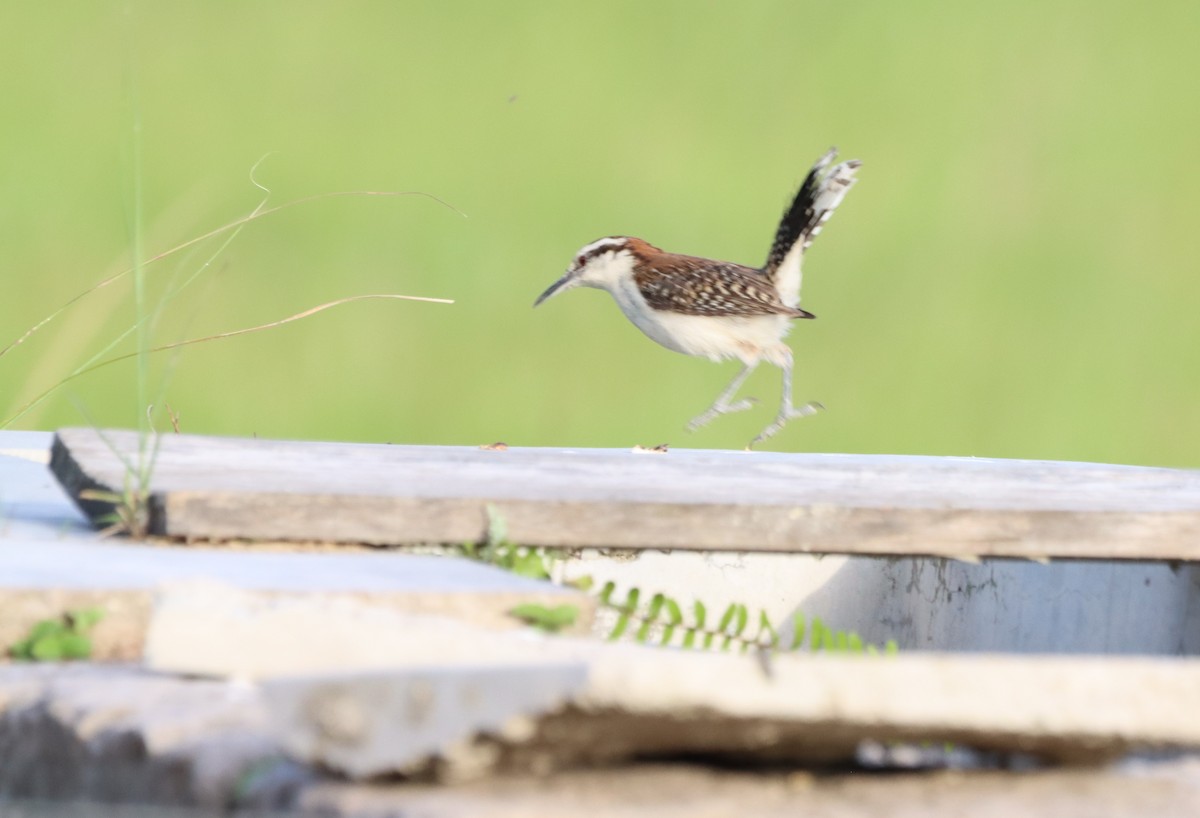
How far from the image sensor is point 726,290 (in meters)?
6.03

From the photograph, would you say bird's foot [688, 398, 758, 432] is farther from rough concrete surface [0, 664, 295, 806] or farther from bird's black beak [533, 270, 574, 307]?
rough concrete surface [0, 664, 295, 806]

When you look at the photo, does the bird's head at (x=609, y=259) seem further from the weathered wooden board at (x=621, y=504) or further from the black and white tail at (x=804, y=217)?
the weathered wooden board at (x=621, y=504)

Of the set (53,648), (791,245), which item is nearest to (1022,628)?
(791,245)

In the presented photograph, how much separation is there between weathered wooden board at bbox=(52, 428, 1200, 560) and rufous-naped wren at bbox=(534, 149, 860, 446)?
6.13ft

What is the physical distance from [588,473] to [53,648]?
167cm

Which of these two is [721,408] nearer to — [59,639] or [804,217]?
[804,217]

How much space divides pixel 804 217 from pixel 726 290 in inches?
23.6

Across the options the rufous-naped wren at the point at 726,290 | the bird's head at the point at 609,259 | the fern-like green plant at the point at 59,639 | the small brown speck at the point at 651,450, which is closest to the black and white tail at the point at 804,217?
the rufous-naped wren at the point at 726,290

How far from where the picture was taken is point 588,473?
3939 mm

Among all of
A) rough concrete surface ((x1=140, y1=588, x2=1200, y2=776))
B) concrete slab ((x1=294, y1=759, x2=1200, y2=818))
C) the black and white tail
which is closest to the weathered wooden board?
rough concrete surface ((x1=140, y1=588, x2=1200, y2=776))

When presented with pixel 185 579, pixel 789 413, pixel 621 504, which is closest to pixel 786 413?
pixel 789 413

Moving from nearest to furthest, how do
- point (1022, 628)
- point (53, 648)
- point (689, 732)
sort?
Answer: point (689, 732)
point (53, 648)
point (1022, 628)

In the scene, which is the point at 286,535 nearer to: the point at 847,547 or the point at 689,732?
the point at 847,547

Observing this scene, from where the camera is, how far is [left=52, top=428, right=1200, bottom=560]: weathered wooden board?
3205 mm
